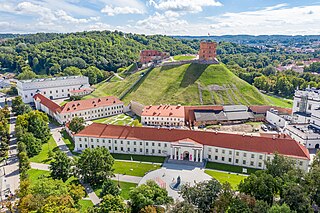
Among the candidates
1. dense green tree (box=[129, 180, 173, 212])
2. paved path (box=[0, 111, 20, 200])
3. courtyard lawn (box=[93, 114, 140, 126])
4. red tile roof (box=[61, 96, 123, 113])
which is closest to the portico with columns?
dense green tree (box=[129, 180, 173, 212])

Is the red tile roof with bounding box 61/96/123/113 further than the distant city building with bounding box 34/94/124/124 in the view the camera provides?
Yes

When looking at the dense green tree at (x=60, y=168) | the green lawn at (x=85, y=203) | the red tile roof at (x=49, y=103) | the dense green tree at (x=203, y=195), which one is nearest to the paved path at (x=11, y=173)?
the dense green tree at (x=60, y=168)

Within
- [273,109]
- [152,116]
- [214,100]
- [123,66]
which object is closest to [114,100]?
[152,116]

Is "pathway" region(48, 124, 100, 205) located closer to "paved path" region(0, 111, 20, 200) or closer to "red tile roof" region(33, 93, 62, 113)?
"red tile roof" region(33, 93, 62, 113)

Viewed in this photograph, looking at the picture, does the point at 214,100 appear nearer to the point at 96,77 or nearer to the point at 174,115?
the point at 174,115

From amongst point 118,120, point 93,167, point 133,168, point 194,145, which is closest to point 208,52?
point 118,120

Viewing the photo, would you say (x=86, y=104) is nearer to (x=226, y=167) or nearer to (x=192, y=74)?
(x=192, y=74)
